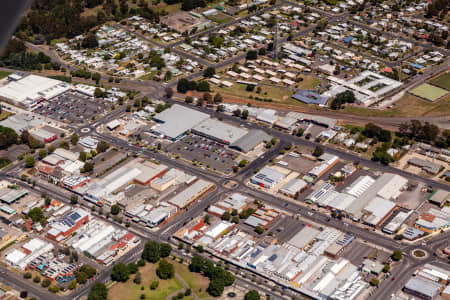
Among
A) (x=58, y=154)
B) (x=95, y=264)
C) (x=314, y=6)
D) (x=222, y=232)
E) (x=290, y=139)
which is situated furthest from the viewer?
(x=314, y=6)

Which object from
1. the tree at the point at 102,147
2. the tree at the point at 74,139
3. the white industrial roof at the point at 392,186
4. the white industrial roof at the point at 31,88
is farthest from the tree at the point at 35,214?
the white industrial roof at the point at 392,186

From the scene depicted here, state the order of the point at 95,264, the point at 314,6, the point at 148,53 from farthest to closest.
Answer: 1. the point at 314,6
2. the point at 148,53
3. the point at 95,264

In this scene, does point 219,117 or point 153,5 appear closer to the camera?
point 219,117

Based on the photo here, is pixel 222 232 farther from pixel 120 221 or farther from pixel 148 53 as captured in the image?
pixel 148 53

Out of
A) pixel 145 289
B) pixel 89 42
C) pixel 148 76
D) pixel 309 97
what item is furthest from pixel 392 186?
pixel 89 42

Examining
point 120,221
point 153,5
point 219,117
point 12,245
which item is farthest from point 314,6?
point 12,245

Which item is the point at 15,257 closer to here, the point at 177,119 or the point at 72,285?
the point at 72,285

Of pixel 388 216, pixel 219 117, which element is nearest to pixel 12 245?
pixel 219 117
